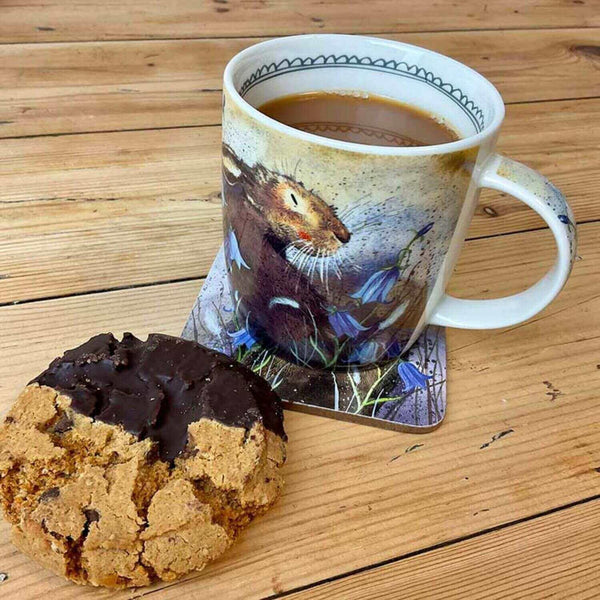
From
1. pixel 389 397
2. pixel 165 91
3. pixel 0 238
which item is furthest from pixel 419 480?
pixel 165 91

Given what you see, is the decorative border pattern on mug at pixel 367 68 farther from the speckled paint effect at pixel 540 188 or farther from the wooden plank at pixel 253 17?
the wooden plank at pixel 253 17

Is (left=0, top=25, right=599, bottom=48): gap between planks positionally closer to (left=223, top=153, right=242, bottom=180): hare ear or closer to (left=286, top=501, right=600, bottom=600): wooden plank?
(left=223, top=153, right=242, bottom=180): hare ear

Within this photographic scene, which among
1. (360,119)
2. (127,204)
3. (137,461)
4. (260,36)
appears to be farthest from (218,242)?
(260,36)

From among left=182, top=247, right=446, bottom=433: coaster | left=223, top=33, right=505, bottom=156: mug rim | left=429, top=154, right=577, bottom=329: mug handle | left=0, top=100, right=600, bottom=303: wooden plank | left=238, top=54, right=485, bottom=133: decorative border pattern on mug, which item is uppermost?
left=223, top=33, right=505, bottom=156: mug rim

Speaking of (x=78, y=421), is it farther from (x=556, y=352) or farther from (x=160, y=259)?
(x=556, y=352)

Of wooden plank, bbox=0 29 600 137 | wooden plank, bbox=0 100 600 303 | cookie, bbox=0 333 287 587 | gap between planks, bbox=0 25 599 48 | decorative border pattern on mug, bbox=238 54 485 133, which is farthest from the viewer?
gap between planks, bbox=0 25 599 48

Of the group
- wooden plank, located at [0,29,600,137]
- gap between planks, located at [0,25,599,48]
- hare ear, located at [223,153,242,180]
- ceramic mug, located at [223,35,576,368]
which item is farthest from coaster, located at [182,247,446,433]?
gap between planks, located at [0,25,599,48]

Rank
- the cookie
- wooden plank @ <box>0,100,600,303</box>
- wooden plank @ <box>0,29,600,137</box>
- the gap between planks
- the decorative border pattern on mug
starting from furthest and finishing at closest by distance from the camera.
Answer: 1. the gap between planks
2. wooden plank @ <box>0,29,600,137</box>
3. wooden plank @ <box>0,100,600,303</box>
4. the decorative border pattern on mug
5. the cookie
